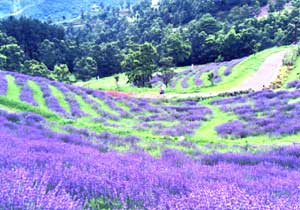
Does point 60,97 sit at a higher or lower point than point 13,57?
lower

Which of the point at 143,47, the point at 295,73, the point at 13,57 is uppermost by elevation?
the point at 143,47

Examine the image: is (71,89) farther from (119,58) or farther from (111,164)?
(119,58)

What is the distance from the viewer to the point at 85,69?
90.9 meters

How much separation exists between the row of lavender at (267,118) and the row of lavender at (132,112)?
198cm

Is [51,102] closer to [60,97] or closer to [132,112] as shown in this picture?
[60,97]

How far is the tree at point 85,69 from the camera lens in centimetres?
9119

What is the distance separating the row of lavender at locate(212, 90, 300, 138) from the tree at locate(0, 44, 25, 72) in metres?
59.9

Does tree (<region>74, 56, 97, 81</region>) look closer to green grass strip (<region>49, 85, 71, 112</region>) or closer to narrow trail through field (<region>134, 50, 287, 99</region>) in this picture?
narrow trail through field (<region>134, 50, 287, 99</region>)

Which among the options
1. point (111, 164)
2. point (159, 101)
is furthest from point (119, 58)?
point (111, 164)

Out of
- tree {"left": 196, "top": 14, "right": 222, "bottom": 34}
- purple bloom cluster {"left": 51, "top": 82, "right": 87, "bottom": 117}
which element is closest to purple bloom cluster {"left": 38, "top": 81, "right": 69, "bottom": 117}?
purple bloom cluster {"left": 51, "top": 82, "right": 87, "bottom": 117}

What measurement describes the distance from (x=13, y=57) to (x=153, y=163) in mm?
79779

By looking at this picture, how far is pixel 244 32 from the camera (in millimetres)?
89250

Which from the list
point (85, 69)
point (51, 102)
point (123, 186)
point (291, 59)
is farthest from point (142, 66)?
point (123, 186)

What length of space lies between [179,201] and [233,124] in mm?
17683
